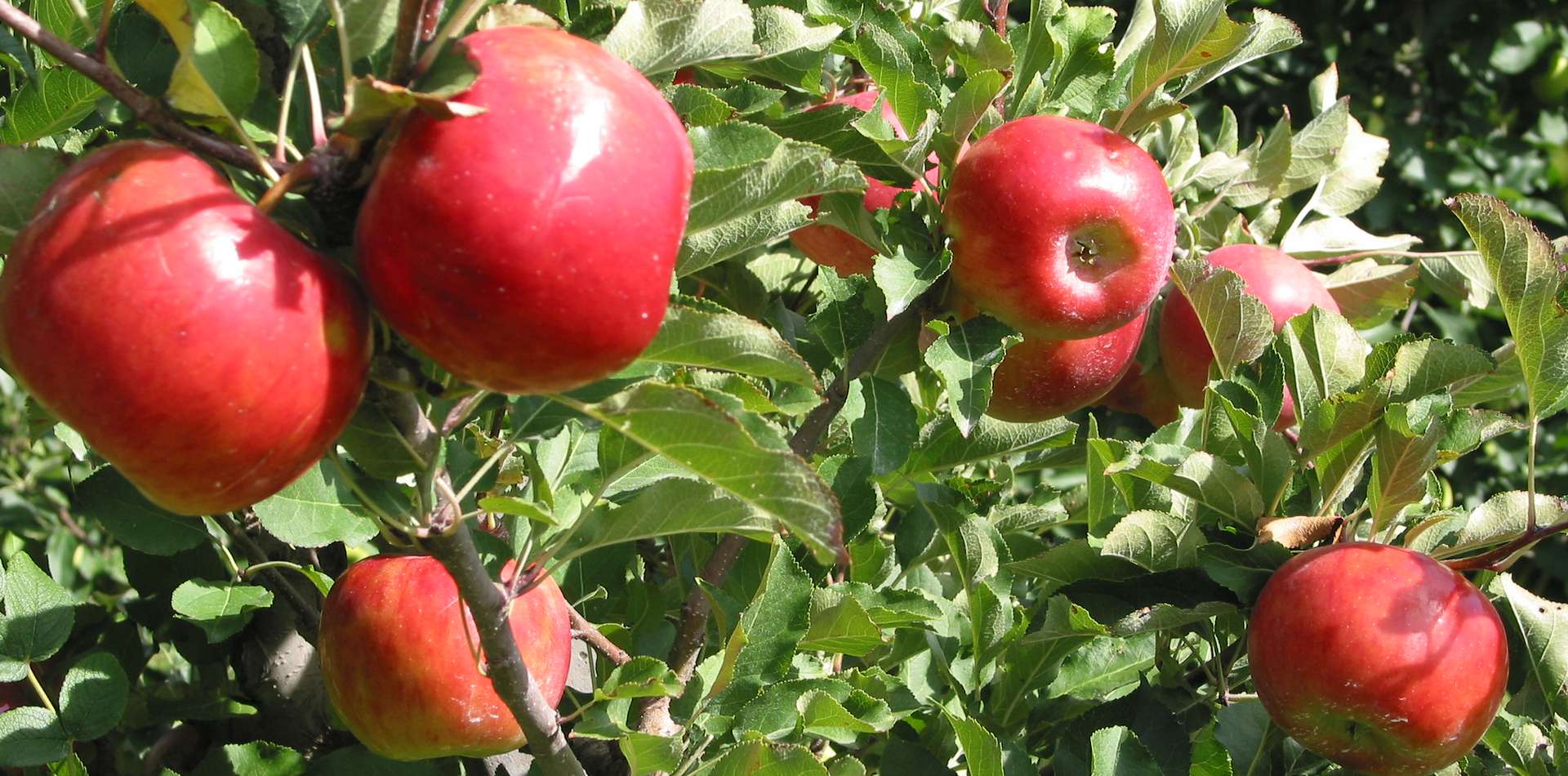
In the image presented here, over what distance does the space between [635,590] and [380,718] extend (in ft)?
0.90

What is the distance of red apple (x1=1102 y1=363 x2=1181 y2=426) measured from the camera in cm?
150

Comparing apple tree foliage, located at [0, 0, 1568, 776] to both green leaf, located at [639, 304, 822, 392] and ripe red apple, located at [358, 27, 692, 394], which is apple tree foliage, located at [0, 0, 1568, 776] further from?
ripe red apple, located at [358, 27, 692, 394]

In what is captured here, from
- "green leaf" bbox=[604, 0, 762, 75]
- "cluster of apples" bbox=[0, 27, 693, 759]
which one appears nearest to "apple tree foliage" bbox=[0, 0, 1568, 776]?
"green leaf" bbox=[604, 0, 762, 75]

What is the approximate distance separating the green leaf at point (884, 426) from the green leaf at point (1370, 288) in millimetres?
689

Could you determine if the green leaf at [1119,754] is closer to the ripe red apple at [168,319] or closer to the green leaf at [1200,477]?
the green leaf at [1200,477]

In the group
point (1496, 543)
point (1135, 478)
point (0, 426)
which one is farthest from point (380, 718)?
point (0, 426)

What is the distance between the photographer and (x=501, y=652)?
31.8 inches

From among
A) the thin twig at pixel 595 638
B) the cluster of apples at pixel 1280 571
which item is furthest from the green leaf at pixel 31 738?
the cluster of apples at pixel 1280 571

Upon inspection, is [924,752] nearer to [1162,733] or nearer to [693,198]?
[1162,733]

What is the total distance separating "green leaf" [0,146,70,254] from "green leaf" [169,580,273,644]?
559 mm

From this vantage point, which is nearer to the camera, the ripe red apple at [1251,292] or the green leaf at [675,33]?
the green leaf at [675,33]

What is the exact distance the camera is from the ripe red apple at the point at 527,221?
55cm

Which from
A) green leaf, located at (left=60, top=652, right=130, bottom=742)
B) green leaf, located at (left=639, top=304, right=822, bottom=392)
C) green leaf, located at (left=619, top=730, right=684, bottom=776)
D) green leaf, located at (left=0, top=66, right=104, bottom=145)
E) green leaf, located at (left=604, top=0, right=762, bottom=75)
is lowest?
green leaf, located at (left=60, top=652, right=130, bottom=742)

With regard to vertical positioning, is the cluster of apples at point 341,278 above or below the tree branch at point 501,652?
above
